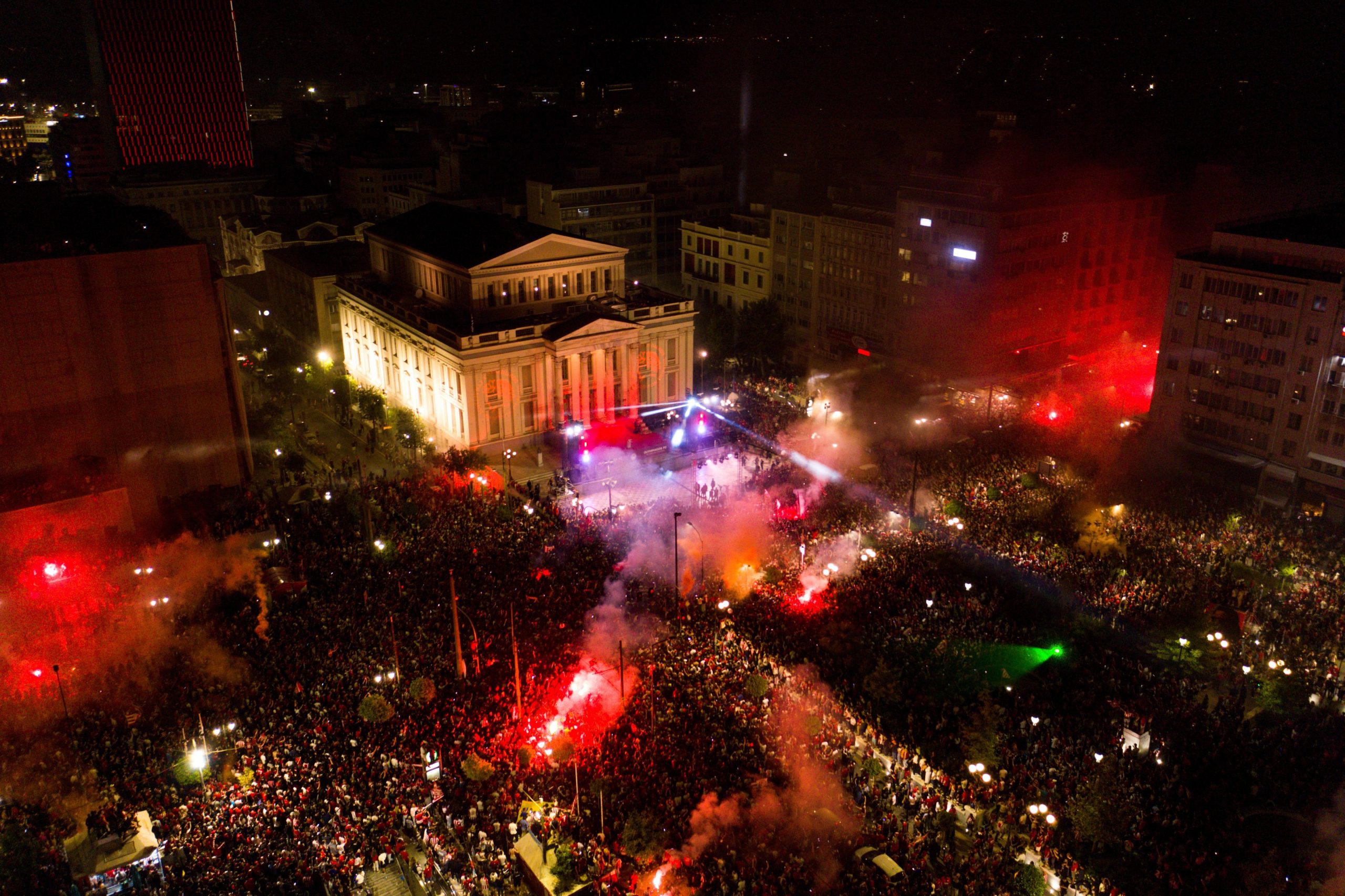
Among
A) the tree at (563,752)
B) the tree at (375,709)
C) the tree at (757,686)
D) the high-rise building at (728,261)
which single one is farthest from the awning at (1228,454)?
the tree at (375,709)

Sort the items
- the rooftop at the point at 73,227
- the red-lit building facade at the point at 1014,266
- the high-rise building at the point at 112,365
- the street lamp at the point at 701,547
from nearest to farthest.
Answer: the street lamp at the point at 701,547 < the high-rise building at the point at 112,365 < the rooftop at the point at 73,227 < the red-lit building facade at the point at 1014,266

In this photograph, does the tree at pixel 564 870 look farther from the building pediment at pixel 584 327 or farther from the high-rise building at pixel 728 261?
the high-rise building at pixel 728 261

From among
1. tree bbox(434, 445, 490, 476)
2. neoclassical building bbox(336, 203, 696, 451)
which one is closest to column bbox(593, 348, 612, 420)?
neoclassical building bbox(336, 203, 696, 451)

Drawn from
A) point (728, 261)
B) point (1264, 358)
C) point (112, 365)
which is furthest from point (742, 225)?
point (112, 365)

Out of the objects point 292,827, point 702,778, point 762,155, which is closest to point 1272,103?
point 762,155

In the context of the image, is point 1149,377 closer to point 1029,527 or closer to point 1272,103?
point 1029,527

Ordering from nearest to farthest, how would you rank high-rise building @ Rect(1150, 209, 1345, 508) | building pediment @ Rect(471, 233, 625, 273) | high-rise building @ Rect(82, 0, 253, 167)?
high-rise building @ Rect(1150, 209, 1345, 508) → building pediment @ Rect(471, 233, 625, 273) → high-rise building @ Rect(82, 0, 253, 167)

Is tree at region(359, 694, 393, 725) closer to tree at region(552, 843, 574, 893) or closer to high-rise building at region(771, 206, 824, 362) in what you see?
tree at region(552, 843, 574, 893)

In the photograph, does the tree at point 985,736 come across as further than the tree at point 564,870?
Yes
